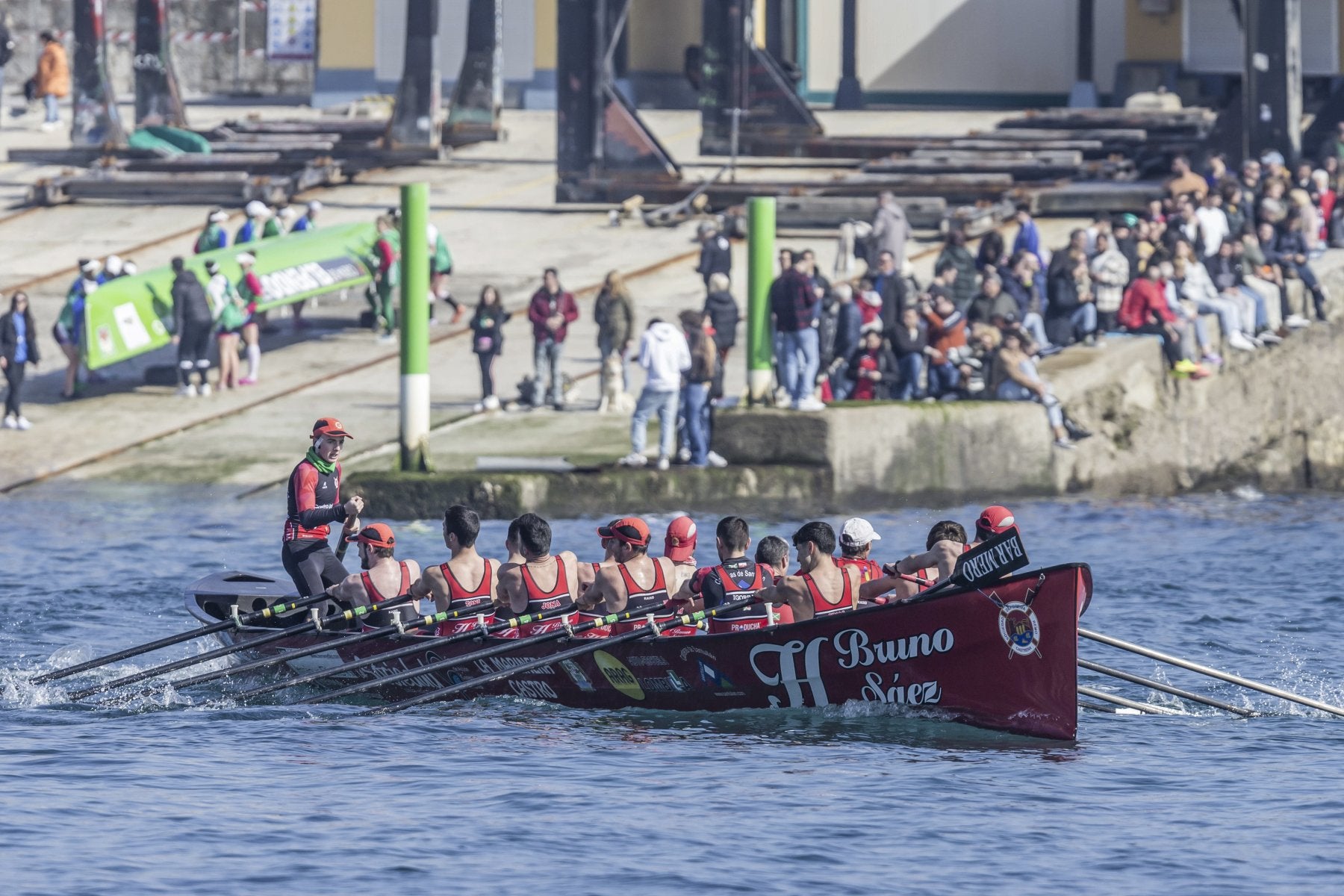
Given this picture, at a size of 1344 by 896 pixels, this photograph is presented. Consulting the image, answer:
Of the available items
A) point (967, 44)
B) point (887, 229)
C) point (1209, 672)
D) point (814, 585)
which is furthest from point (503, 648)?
point (967, 44)

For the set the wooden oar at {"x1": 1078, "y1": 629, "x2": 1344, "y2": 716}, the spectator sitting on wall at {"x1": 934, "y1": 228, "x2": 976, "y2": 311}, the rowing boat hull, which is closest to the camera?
the rowing boat hull

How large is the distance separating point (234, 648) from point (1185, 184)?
1641cm

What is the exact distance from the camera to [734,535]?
51.6 ft

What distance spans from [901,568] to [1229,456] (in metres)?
13.3

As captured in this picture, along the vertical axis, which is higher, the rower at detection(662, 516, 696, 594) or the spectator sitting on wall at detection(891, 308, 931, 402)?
the spectator sitting on wall at detection(891, 308, 931, 402)

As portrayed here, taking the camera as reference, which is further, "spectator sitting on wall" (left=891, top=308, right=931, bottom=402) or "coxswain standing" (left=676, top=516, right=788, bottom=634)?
"spectator sitting on wall" (left=891, top=308, right=931, bottom=402)

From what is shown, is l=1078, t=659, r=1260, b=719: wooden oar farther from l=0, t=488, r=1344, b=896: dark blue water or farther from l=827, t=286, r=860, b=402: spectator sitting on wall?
l=827, t=286, r=860, b=402: spectator sitting on wall

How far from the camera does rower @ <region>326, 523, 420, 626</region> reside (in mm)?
16766

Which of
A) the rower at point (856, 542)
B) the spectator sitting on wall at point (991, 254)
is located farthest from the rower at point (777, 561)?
the spectator sitting on wall at point (991, 254)

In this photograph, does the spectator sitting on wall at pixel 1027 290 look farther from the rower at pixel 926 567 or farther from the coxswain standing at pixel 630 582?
the coxswain standing at pixel 630 582

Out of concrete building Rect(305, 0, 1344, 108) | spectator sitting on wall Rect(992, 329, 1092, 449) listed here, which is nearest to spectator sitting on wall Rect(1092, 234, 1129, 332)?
spectator sitting on wall Rect(992, 329, 1092, 449)

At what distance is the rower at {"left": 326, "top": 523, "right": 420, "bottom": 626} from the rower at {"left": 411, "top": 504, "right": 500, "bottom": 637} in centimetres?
34

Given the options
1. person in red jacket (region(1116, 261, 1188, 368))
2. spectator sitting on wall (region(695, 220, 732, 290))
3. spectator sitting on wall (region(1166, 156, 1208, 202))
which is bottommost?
person in red jacket (region(1116, 261, 1188, 368))

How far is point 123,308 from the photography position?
2731 centimetres
